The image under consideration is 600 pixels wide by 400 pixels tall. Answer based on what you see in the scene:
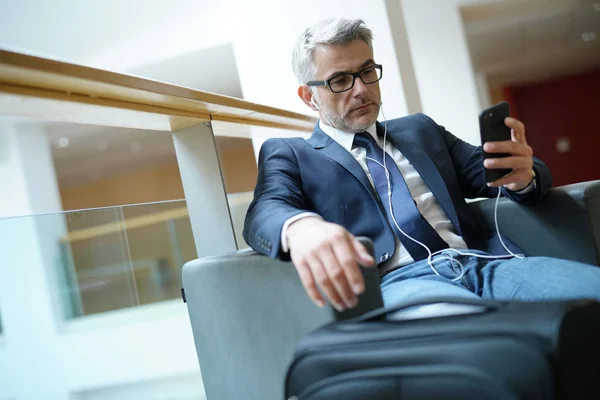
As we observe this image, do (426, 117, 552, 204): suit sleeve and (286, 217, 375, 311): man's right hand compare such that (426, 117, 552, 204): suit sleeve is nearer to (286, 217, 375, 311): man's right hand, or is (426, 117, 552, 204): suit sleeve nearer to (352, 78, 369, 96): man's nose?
(352, 78, 369, 96): man's nose

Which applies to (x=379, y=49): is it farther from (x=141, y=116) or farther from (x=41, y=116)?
(x=41, y=116)

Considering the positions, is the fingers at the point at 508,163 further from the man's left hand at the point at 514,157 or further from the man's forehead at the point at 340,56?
the man's forehead at the point at 340,56

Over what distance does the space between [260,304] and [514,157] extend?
1.92 feet

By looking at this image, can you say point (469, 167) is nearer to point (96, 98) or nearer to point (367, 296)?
point (367, 296)

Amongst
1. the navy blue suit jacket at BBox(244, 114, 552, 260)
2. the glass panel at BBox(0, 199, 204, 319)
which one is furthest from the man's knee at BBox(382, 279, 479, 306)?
the glass panel at BBox(0, 199, 204, 319)

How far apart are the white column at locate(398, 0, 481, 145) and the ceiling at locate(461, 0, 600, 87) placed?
54.9 inches

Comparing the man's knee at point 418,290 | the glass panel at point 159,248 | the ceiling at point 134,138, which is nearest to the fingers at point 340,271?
the man's knee at point 418,290

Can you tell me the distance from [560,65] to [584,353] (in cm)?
1132

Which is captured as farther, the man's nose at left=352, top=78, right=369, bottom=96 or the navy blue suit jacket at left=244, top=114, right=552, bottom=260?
the man's nose at left=352, top=78, right=369, bottom=96

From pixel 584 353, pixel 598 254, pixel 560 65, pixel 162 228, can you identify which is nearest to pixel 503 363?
pixel 584 353

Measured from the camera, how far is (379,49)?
3.05 m

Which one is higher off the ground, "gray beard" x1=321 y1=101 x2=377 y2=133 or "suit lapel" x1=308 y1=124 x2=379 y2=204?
"gray beard" x1=321 y1=101 x2=377 y2=133

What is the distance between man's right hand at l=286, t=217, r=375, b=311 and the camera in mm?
848

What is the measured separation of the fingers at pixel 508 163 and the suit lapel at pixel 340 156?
245mm
